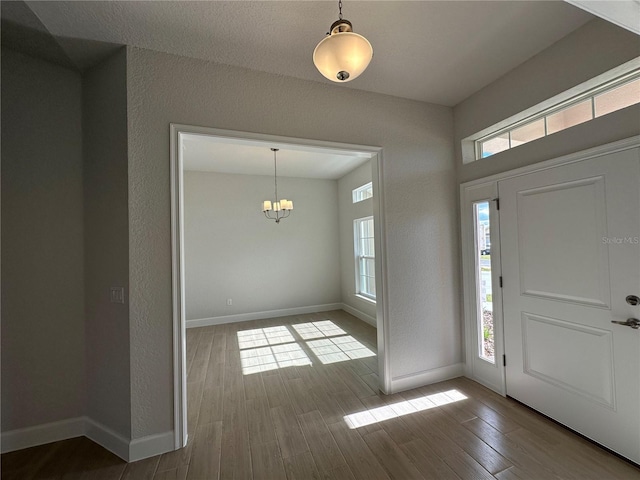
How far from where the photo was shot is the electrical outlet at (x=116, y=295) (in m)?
1.91

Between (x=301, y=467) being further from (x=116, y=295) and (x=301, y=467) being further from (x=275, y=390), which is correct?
(x=116, y=295)

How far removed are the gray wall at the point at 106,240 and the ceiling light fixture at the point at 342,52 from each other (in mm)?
1577

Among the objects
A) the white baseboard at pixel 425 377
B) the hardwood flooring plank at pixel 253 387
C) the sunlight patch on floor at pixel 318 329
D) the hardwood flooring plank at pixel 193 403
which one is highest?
the white baseboard at pixel 425 377

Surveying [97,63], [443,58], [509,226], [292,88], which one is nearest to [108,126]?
[97,63]

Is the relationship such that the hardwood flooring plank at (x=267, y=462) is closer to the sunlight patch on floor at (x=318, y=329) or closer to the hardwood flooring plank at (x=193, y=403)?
the hardwood flooring plank at (x=193, y=403)

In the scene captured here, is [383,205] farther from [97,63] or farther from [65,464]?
[65,464]

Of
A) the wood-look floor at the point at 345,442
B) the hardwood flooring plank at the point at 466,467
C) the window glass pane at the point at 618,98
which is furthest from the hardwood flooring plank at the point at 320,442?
the window glass pane at the point at 618,98

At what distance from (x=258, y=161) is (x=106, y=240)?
10.3ft

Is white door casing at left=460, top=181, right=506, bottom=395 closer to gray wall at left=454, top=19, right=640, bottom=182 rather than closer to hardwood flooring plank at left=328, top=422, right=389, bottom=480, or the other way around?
gray wall at left=454, top=19, right=640, bottom=182

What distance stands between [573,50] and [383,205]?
177 cm

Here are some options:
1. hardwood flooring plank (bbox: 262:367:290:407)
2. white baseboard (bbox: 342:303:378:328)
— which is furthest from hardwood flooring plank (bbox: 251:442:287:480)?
white baseboard (bbox: 342:303:378:328)

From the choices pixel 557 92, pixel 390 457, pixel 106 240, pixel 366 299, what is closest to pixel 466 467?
pixel 390 457

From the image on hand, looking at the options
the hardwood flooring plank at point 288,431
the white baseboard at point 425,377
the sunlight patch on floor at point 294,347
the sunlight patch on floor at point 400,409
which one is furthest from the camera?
the sunlight patch on floor at point 294,347

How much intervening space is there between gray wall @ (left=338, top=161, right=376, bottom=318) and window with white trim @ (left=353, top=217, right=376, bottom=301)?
106mm
